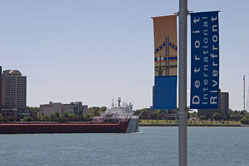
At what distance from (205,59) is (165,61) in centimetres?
102

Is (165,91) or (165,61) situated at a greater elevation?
(165,61)

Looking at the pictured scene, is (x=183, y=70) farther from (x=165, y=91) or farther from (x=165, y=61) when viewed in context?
(x=165, y=91)

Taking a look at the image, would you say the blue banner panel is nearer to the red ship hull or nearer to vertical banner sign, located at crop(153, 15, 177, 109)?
vertical banner sign, located at crop(153, 15, 177, 109)

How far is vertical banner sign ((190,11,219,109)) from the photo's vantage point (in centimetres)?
1143

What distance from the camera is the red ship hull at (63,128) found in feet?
411

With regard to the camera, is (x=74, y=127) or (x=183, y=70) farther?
(x=74, y=127)

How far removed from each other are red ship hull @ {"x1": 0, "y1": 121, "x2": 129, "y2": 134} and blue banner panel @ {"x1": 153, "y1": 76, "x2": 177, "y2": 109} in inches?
4518

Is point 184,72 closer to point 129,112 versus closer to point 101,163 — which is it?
point 101,163

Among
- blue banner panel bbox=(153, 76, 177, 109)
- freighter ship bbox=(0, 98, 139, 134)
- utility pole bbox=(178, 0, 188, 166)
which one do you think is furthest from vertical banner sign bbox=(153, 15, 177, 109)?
freighter ship bbox=(0, 98, 139, 134)

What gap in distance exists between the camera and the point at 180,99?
1135cm

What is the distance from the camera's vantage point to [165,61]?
11961 mm

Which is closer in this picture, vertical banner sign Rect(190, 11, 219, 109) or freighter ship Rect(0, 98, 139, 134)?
vertical banner sign Rect(190, 11, 219, 109)

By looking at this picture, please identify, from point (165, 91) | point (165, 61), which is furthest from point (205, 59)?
point (165, 91)

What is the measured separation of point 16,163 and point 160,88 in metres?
42.1
